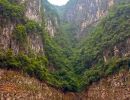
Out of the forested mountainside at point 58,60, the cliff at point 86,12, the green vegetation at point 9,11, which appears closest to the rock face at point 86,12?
the cliff at point 86,12

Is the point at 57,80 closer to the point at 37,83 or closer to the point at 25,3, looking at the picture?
the point at 37,83

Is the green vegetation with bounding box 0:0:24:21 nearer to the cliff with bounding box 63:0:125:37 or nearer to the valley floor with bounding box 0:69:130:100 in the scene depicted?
the valley floor with bounding box 0:69:130:100

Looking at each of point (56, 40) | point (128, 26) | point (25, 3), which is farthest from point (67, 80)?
point (56, 40)

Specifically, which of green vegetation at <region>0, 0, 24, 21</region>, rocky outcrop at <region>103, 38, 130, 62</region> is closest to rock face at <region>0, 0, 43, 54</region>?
green vegetation at <region>0, 0, 24, 21</region>

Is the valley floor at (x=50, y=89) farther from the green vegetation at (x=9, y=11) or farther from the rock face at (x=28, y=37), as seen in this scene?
the green vegetation at (x=9, y=11)

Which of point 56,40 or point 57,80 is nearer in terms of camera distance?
point 57,80

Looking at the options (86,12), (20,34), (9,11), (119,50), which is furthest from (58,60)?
(86,12)
